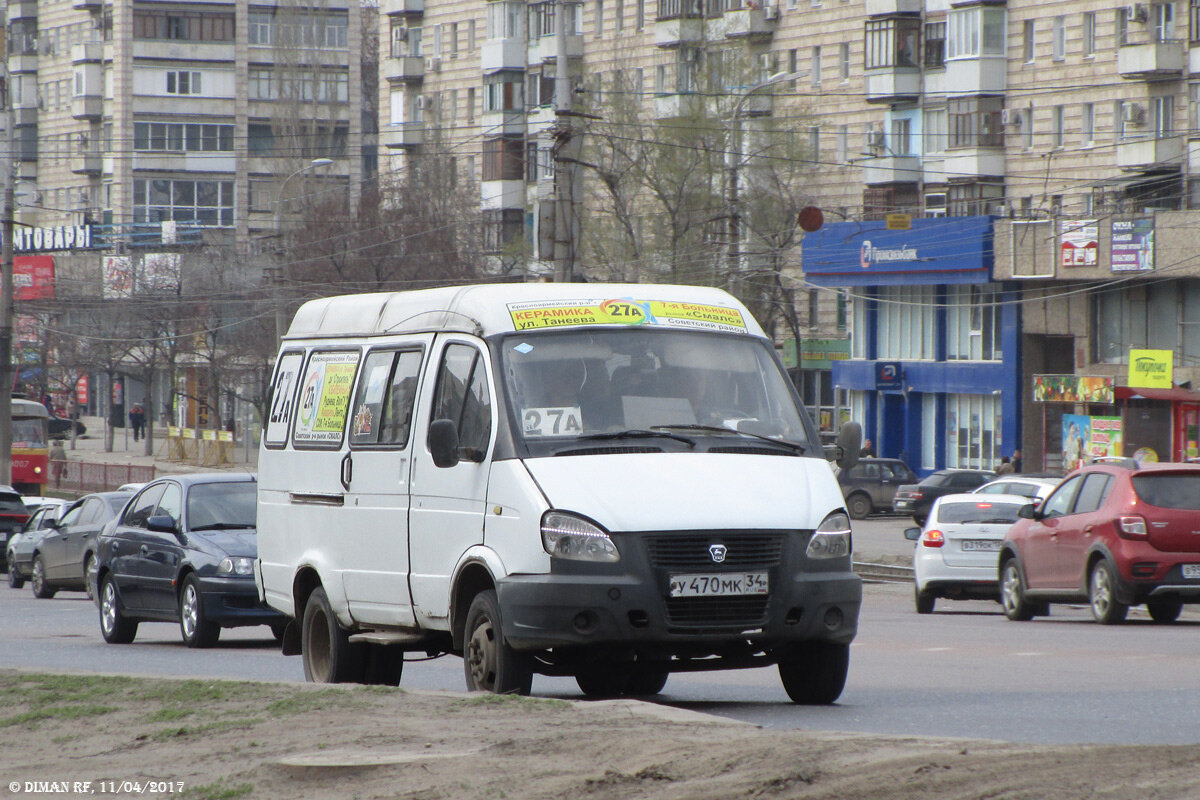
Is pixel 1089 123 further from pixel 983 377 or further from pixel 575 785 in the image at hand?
pixel 575 785

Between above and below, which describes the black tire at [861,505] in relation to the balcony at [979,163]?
below

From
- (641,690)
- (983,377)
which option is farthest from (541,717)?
(983,377)

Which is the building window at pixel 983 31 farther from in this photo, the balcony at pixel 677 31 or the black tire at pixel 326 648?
the black tire at pixel 326 648

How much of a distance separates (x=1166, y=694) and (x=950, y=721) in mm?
2062

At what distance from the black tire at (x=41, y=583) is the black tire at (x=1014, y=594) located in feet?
46.9

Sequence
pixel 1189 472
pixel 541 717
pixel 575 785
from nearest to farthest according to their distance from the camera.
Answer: pixel 575 785 < pixel 541 717 < pixel 1189 472

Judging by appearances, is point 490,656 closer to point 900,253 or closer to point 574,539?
point 574,539

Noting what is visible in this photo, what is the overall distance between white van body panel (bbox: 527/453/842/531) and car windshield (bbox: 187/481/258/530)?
8.84m

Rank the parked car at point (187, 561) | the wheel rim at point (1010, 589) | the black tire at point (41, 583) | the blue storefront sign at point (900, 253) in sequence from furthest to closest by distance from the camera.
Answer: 1. the blue storefront sign at point (900, 253)
2. the black tire at point (41, 583)
3. the wheel rim at point (1010, 589)
4. the parked car at point (187, 561)

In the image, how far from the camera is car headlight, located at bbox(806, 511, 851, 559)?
388 inches

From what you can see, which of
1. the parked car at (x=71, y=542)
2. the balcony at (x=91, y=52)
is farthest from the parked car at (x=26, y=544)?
the balcony at (x=91, y=52)

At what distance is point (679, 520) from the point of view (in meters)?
9.49

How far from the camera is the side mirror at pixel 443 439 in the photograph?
32.9 ft

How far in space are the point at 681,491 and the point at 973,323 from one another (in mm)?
45101
